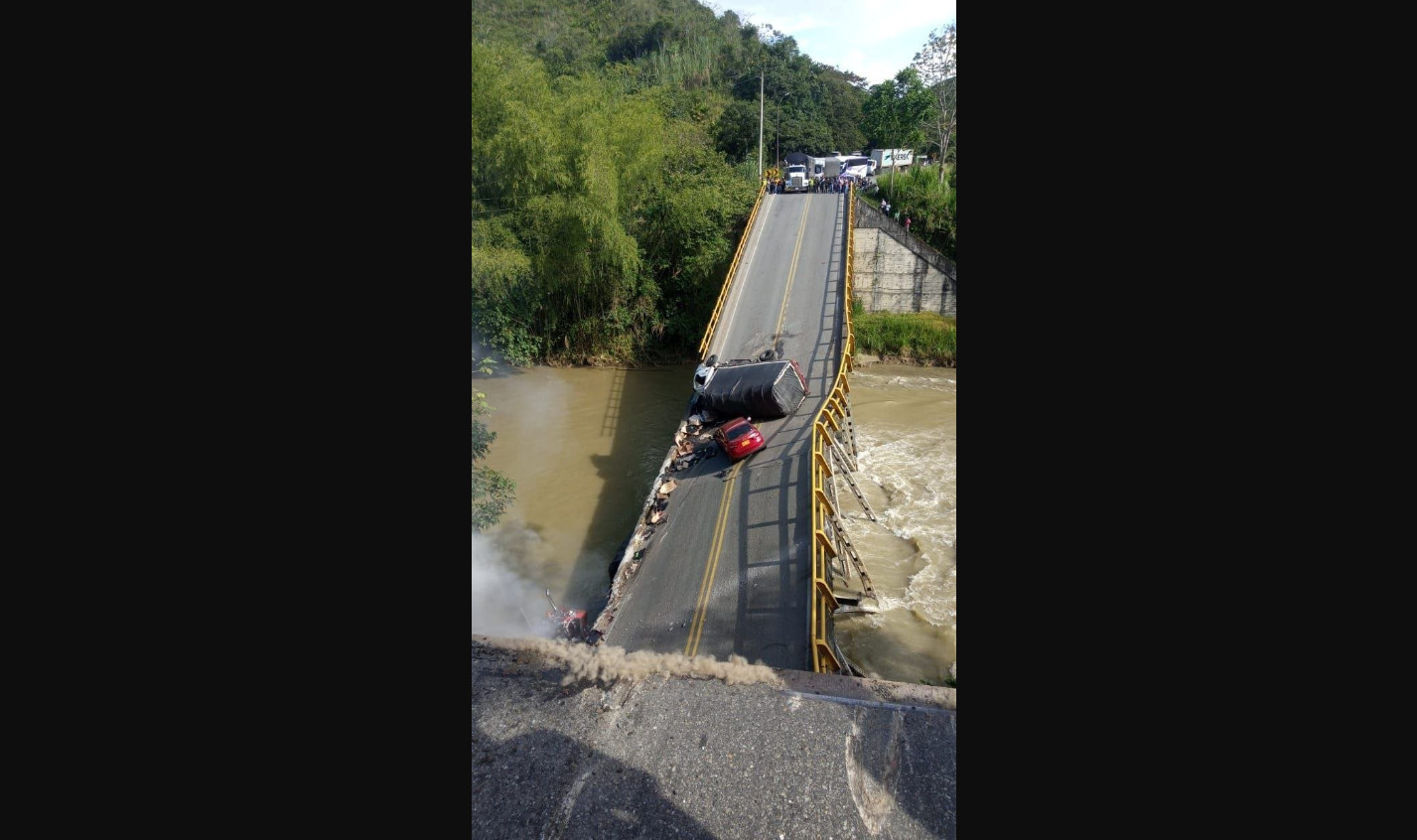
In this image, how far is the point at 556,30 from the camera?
236 feet

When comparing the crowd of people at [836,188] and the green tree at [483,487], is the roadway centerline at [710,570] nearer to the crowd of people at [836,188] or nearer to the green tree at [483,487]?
the green tree at [483,487]

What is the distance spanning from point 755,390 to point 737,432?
1.61 metres

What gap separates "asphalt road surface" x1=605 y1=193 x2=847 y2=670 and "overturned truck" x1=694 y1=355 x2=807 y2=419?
40 centimetres

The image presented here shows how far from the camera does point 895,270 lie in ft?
91.1

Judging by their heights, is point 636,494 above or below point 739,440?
below

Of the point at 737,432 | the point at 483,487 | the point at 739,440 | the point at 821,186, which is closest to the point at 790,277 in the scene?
the point at 821,186

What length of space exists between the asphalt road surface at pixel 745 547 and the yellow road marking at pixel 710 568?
0.02 m

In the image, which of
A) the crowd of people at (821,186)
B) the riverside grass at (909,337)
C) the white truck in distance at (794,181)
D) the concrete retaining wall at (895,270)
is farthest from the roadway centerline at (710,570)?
the white truck in distance at (794,181)

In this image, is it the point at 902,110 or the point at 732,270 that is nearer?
the point at 732,270

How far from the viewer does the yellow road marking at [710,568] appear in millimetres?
9938

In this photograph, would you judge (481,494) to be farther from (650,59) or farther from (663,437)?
(650,59)

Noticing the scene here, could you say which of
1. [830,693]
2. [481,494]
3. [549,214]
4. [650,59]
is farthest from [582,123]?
[650,59]

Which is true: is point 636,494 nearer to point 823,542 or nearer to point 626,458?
point 626,458

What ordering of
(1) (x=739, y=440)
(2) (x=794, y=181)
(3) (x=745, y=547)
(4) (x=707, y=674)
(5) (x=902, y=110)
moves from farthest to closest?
(5) (x=902, y=110), (2) (x=794, y=181), (1) (x=739, y=440), (3) (x=745, y=547), (4) (x=707, y=674)
